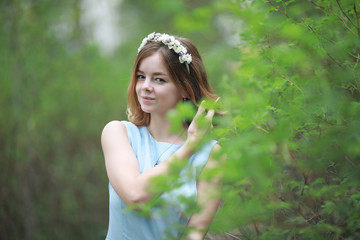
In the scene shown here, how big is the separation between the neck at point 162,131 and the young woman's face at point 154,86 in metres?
0.19

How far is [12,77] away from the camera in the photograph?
182 inches

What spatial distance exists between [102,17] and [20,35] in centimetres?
303

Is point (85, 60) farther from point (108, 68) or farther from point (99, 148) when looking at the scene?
point (99, 148)

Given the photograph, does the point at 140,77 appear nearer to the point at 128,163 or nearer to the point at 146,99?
the point at 146,99

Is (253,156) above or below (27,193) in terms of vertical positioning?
above

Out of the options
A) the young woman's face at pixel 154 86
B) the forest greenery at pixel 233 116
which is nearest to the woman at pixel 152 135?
the young woman's face at pixel 154 86

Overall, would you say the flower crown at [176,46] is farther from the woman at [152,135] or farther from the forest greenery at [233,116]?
the forest greenery at [233,116]

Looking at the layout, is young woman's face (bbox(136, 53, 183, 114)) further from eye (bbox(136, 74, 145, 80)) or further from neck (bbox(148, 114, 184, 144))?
neck (bbox(148, 114, 184, 144))

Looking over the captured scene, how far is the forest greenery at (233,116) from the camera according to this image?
1186 mm

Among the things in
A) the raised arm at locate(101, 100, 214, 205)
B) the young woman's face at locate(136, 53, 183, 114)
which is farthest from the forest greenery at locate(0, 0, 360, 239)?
the young woman's face at locate(136, 53, 183, 114)

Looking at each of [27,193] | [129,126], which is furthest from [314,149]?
[27,193]

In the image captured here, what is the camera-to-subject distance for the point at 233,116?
8.63 feet

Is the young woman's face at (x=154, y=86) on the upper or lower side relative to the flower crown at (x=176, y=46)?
lower

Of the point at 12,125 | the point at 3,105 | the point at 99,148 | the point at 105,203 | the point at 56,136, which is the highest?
the point at 3,105
